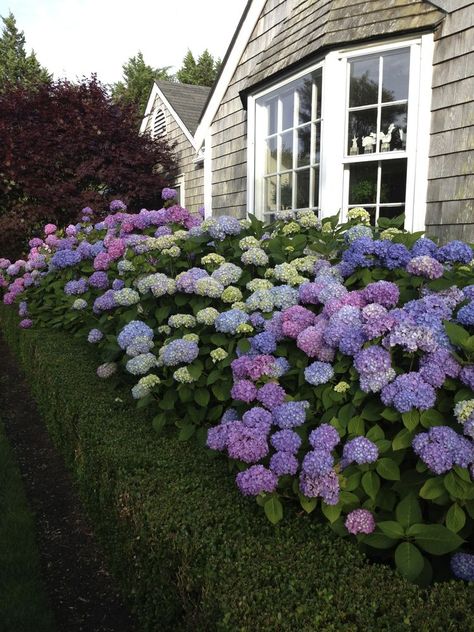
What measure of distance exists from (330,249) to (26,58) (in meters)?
43.2

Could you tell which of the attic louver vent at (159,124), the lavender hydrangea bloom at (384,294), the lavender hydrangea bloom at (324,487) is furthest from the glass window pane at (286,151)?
the attic louver vent at (159,124)

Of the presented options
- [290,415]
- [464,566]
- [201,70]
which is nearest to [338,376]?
[290,415]

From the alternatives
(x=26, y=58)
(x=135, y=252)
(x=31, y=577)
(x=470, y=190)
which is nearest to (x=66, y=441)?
(x=31, y=577)

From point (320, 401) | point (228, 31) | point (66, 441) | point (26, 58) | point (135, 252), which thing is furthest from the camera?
point (26, 58)

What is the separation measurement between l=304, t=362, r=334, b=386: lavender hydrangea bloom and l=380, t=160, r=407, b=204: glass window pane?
335 cm

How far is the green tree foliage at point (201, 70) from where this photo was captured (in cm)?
3703

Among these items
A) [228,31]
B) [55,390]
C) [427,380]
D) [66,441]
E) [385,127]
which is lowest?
[66,441]

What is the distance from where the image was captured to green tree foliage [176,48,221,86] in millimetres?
37031

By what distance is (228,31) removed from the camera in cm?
690

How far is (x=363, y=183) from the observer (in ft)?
16.6

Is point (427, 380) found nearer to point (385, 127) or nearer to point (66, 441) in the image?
point (66, 441)

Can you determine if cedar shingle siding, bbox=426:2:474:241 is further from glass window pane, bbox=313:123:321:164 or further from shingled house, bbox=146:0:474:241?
glass window pane, bbox=313:123:321:164

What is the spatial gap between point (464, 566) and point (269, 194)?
17.3ft

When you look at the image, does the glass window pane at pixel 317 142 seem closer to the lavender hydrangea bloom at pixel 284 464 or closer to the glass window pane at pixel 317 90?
the glass window pane at pixel 317 90
